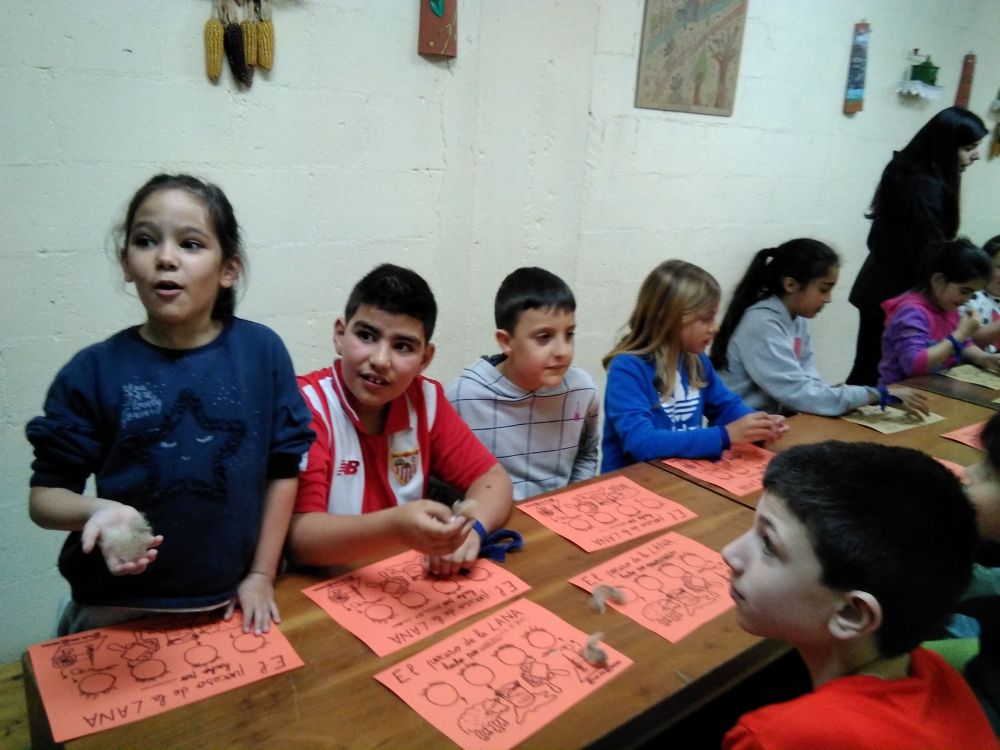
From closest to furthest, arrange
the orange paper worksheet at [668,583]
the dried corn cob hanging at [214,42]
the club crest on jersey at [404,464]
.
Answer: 1. the orange paper worksheet at [668,583]
2. the club crest on jersey at [404,464]
3. the dried corn cob hanging at [214,42]

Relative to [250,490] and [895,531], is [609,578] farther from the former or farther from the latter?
[250,490]

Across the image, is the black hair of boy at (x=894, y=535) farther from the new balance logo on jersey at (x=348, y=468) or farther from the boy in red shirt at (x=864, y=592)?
the new balance logo on jersey at (x=348, y=468)

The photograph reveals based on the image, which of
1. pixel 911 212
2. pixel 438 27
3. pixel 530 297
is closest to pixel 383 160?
pixel 438 27

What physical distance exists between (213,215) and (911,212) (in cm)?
352

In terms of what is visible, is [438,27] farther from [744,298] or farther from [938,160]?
[938,160]

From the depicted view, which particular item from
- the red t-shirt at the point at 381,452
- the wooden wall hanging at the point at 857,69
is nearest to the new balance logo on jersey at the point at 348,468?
the red t-shirt at the point at 381,452

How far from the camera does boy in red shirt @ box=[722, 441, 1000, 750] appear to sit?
0.86 metres

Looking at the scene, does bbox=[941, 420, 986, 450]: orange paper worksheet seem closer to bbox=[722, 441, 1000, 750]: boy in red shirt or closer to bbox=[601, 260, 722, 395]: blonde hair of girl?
bbox=[601, 260, 722, 395]: blonde hair of girl

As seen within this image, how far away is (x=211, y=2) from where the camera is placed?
198 cm

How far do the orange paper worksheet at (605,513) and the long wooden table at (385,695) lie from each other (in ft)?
0.48

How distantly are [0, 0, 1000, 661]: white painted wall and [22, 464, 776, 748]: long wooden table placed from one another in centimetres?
128

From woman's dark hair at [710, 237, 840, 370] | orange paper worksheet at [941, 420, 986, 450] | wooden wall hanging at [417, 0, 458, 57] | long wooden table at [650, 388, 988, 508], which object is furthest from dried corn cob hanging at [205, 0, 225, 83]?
orange paper worksheet at [941, 420, 986, 450]

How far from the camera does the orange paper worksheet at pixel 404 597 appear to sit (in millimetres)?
1109

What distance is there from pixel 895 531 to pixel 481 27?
7.31 feet
